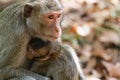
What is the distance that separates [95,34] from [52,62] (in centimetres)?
480

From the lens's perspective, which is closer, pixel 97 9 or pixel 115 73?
pixel 115 73

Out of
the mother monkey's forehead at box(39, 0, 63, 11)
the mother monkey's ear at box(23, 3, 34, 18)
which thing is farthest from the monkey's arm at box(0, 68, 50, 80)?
the mother monkey's forehead at box(39, 0, 63, 11)

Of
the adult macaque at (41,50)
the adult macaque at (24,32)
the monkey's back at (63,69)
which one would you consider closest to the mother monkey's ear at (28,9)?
the adult macaque at (24,32)

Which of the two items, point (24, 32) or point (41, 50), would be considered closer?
point (24, 32)

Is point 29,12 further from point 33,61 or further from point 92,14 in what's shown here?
point 92,14

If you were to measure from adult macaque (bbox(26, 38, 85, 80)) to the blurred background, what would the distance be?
2.70 meters

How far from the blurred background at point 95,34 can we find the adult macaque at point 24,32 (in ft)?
10.1

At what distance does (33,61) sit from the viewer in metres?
7.77

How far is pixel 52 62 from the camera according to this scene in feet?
25.1

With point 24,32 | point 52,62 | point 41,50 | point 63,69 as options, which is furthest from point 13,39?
point 63,69

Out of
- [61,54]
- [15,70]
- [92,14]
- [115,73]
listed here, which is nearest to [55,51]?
[61,54]

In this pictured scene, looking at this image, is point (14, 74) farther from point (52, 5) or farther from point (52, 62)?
point (52, 5)

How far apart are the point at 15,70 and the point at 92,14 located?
20.9ft

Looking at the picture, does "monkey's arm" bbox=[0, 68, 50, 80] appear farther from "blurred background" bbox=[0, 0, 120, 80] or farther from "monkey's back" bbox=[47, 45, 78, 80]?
"blurred background" bbox=[0, 0, 120, 80]
